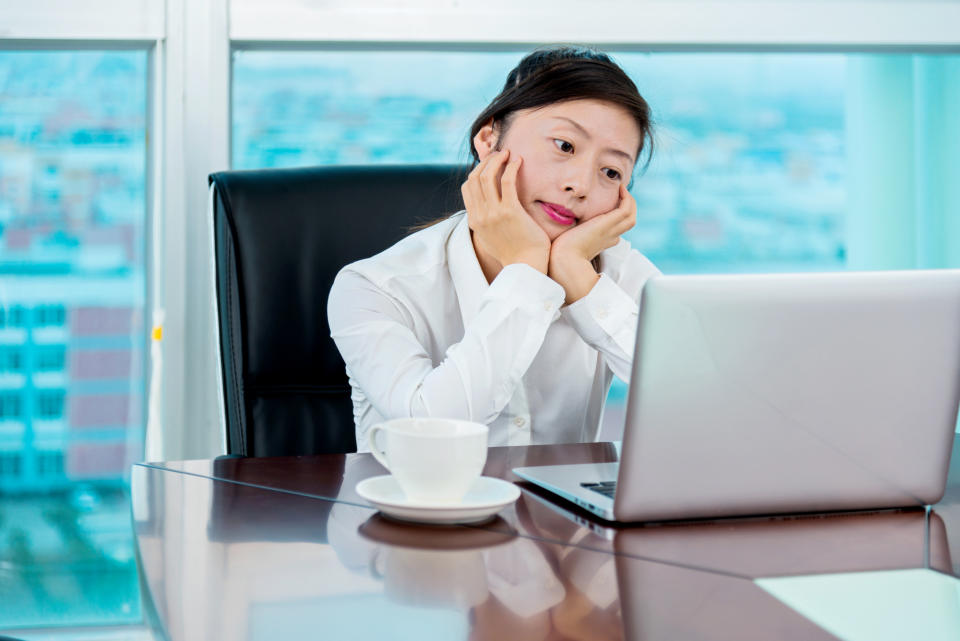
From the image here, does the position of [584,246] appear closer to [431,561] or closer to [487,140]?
[487,140]

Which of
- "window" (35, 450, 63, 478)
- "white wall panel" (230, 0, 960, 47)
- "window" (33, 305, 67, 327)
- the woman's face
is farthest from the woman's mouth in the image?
"window" (35, 450, 63, 478)

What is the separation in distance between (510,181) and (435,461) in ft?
2.52

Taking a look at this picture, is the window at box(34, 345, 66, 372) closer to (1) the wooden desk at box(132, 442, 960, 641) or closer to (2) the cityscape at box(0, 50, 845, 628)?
(2) the cityscape at box(0, 50, 845, 628)

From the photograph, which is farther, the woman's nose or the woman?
the woman's nose

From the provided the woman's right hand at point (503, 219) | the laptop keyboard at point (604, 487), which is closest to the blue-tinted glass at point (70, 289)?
the woman's right hand at point (503, 219)

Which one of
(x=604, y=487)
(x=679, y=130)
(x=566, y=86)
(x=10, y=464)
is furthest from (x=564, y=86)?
(x=10, y=464)

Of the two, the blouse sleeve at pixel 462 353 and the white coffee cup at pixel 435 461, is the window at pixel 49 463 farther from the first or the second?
the white coffee cup at pixel 435 461

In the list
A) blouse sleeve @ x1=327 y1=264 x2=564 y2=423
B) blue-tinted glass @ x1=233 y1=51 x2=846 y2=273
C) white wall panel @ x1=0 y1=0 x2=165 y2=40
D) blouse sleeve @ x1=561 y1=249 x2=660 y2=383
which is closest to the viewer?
blouse sleeve @ x1=327 y1=264 x2=564 y2=423

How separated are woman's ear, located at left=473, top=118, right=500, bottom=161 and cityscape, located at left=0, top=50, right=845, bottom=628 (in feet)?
2.31

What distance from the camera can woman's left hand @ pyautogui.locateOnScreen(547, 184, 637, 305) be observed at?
53.9 inches

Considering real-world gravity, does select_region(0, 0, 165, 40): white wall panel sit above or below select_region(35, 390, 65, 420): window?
above

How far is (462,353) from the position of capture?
4.01 ft

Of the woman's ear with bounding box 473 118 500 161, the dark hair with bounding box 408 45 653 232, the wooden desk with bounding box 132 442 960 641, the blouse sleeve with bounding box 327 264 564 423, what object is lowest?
the wooden desk with bounding box 132 442 960 641

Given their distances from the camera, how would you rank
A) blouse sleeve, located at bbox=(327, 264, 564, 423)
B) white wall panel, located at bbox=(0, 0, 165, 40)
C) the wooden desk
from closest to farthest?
1. the wooden desk
2. blouse sleeve, located at bbox=(327, 264, 564, 423)
3. white wall panel, located at bbox=(0, 0, 165, 40)
